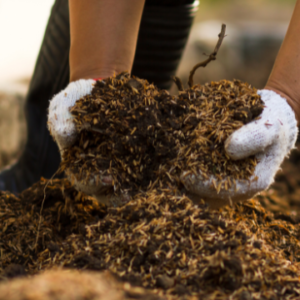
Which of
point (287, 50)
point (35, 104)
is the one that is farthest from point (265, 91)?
point (35, 104)

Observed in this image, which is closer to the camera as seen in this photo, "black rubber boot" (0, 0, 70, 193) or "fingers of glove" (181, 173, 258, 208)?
"fingers of glove" (181, 173, 258, 208)

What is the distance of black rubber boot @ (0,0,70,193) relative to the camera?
1.99m

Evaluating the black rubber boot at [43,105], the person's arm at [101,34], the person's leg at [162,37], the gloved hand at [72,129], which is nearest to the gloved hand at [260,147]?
the gloved hand at [72,129]

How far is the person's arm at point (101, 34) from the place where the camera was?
1232 millimetres

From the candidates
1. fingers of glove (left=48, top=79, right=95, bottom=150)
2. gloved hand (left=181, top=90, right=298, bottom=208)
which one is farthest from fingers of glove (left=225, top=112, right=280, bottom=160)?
fingers of glove (left=48, top=79, right=95, bottom=150)

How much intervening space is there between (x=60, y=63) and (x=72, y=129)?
1.07 m

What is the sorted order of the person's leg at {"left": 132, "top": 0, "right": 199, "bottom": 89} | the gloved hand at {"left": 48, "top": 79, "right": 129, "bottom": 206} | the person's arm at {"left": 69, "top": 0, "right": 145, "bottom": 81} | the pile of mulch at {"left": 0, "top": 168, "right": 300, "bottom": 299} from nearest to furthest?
the pile of mulch at {"left": 0, "top": 168, "right": 300, "bottom": 299} → the gloved hand at {"left": 48, "top": 79, "right": 129, "bottom": 206} → the person's arm at {"left": 69, "top": 0, "right": 145, "bottom": 81} → the person's leg at {"left": 132, "top": 0, "right": 199, "bottom": 89}

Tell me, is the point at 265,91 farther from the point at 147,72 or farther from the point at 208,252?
the point at 147,72

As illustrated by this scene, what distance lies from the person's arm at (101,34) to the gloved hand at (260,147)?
0.57m

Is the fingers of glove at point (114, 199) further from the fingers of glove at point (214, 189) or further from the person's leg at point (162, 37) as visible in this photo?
the person's leg at point (162, 37)

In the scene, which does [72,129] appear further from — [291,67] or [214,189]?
[291,67]

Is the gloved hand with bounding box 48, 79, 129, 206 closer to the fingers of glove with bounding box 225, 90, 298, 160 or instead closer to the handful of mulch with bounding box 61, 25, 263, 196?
the handful of mulch with bounding box 61, 25, 263, 196

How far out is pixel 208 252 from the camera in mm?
803

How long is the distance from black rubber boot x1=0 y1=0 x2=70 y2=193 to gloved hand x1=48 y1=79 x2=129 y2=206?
90 cm
